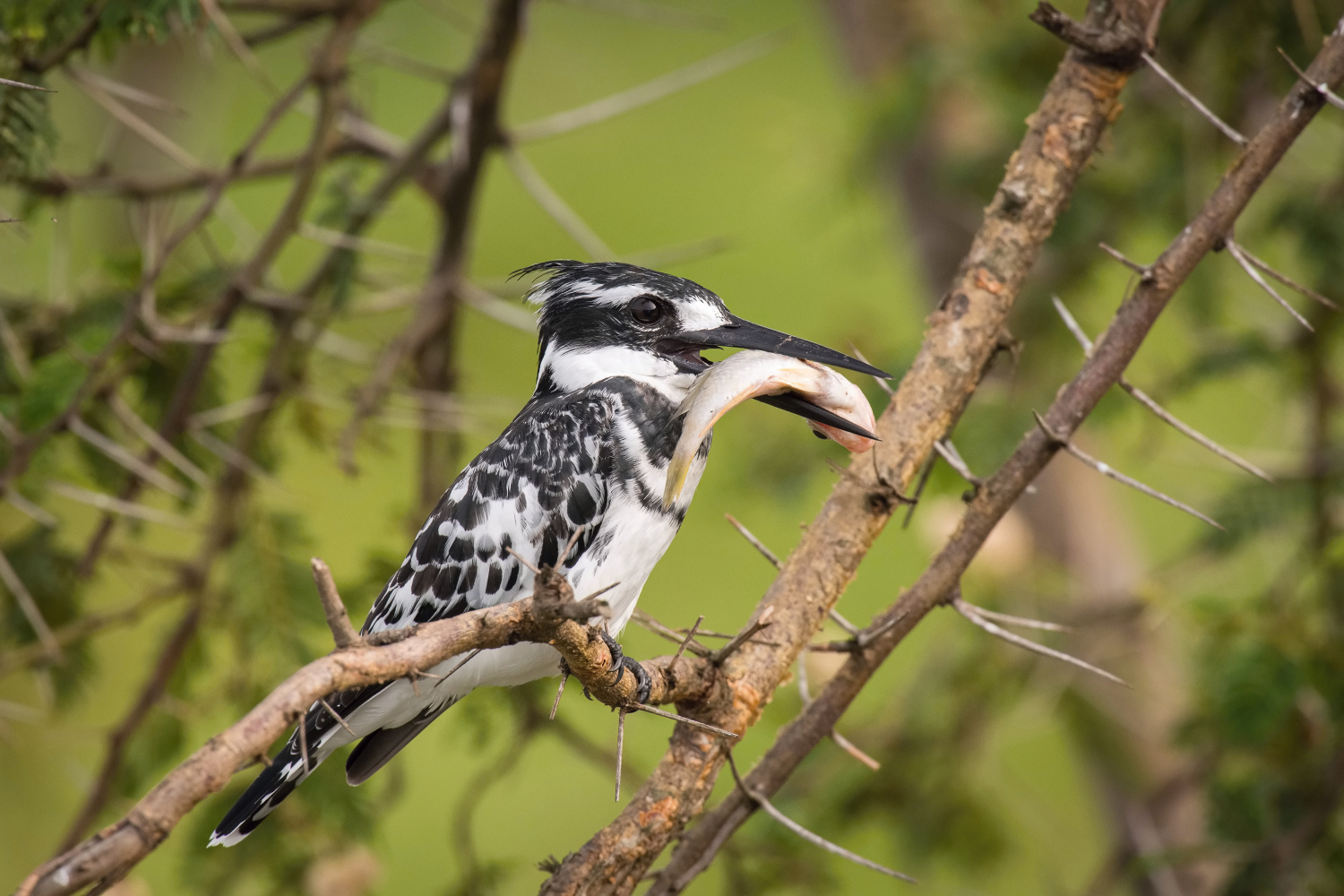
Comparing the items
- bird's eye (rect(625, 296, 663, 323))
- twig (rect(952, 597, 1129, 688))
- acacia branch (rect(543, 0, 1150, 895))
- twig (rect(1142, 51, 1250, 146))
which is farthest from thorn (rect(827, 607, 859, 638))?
twig (rect(1142, 51, 1250, 146))

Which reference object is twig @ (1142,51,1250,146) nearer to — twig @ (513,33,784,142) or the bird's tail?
twig @ (513,33,784,142)

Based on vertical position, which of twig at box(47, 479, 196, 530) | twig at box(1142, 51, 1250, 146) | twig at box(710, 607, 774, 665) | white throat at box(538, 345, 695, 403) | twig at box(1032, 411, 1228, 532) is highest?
twig at box(1142, 51, 1250, 146)

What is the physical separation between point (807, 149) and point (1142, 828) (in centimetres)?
231

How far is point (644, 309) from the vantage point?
6.15ft

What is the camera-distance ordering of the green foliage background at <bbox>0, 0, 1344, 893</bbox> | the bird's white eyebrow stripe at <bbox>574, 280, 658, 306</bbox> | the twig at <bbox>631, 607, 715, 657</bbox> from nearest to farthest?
the twig at <bbox>631, 607, 715, 657</bbox>
the bird's white eyebrow stripe at <bbox>574, 280, 658, 306</bbox>
the green foliage background at <bbox>0, 0, 1344, 893</bbox>

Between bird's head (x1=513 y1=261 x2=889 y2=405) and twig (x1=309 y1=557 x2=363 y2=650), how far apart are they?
0.90 meters

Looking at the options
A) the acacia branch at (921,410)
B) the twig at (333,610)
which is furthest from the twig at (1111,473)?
the twig at (333,610)

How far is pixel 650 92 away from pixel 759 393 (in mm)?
1202

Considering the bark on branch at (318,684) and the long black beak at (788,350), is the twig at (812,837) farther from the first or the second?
the long black beak at (788,350)

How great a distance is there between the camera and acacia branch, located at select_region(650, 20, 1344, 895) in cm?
146

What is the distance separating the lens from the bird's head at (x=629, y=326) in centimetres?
184

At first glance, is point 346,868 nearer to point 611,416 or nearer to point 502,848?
point 611,416

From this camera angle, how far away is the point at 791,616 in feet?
5.16

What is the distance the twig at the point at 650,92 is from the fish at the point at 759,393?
1.01m
